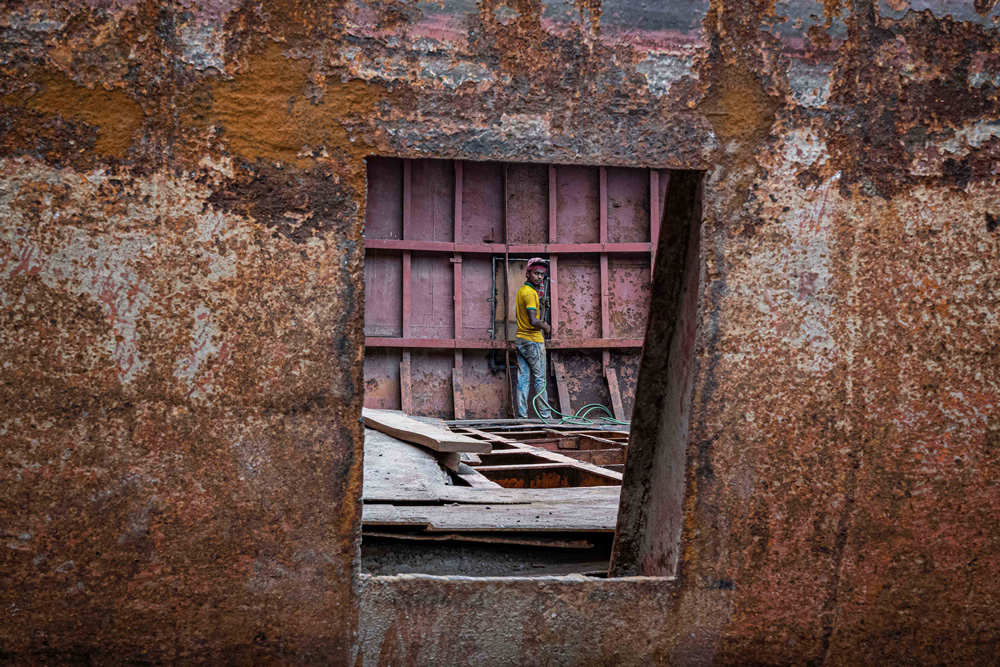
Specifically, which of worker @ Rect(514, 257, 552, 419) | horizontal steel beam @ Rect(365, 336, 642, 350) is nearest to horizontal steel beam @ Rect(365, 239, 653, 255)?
worker @ Rect(514, 257, 552, 419)

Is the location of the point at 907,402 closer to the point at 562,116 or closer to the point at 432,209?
the point at 562,116

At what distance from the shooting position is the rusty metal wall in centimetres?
915

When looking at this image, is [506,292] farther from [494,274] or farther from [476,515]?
[476,515]

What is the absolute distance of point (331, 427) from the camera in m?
1.73

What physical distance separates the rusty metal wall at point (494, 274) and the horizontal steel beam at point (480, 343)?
0.05ft

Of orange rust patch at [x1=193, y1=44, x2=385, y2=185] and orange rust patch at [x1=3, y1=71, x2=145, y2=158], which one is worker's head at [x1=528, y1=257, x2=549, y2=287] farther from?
orange rust patch at [x1=3, y1=71, x2=145, y2=158]

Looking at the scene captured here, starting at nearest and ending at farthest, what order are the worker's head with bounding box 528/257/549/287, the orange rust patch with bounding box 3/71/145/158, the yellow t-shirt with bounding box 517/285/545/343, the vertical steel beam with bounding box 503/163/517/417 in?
1. the orange rust patch with bounding box 3/71/145/158
2. the yellow t-shirt with bounding box 517/285/545/343
3. the worker's head with bounding box 528/257/549/287
4. the vertical steel beam with bounding box 503/163/517/417

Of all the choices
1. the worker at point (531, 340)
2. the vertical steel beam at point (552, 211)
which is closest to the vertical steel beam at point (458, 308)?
the worker at point (531, 340)

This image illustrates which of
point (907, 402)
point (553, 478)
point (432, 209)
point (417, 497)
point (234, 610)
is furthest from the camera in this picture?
point (432, 209)

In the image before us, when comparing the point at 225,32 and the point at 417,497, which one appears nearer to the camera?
the point at 225,32

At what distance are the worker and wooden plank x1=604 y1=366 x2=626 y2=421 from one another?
31.7 inches

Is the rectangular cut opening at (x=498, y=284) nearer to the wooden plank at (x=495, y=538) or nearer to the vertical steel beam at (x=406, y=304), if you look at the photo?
the vertical steel beam at (x=406, y=304)

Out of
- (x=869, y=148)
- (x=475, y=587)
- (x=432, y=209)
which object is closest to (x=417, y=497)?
(x=475, y=587)

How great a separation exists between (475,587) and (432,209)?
798 cm
